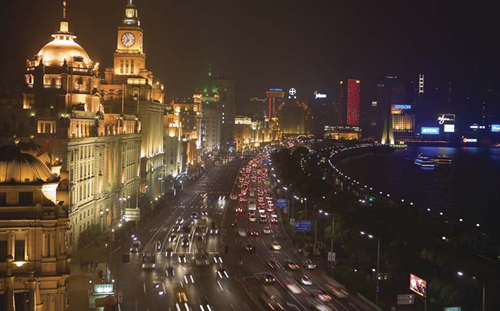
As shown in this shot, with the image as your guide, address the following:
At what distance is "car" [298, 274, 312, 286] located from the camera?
4520 cm

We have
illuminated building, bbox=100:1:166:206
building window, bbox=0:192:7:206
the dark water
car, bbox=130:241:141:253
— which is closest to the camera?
building window, bbox=0:192:7:206

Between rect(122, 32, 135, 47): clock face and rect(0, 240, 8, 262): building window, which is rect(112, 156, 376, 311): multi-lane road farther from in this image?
rect(122, 32, 135, 47): clock face

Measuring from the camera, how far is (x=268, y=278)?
45.1 meters

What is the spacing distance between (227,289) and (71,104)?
28795 mm

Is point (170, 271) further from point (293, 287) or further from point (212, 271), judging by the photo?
point (293, 287)

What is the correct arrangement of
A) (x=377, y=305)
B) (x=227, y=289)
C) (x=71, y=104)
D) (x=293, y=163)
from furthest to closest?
(x=293, y=163), (x=71, y=104), (x=227, y=289), (x=377, y=305)

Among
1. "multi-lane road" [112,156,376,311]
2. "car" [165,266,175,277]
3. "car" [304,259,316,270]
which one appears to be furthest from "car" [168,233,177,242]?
"car" [304,259,316,270]

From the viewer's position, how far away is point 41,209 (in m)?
26.7

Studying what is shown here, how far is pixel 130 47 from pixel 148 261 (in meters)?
55.0

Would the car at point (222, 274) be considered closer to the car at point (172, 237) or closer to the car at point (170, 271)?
the car at point (170, 271)

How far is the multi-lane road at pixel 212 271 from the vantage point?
39.8 m

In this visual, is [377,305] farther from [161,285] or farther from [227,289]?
[161,285]

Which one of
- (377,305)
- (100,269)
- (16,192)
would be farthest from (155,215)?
(16,192)

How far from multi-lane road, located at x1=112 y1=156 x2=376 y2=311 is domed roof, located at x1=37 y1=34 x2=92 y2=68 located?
20705mm
